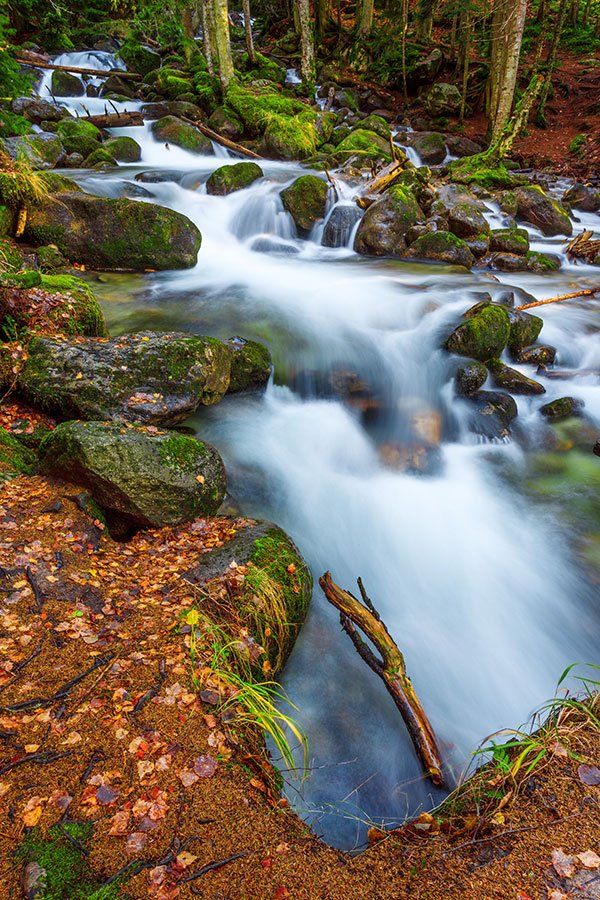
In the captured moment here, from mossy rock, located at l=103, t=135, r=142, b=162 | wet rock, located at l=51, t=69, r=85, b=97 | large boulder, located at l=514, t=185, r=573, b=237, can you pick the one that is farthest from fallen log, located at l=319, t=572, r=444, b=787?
wet rock, located at l=51, t=69, r=85, b=97

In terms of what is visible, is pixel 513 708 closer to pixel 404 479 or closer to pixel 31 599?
pixel 404 479

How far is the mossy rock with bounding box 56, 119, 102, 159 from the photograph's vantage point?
522 inches

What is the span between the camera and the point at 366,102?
22297 millimetres

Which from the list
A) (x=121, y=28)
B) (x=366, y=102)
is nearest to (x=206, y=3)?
(x=366, y=102)

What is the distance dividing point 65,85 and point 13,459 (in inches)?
844

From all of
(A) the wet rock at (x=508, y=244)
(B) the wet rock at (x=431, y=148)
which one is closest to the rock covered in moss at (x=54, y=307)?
(A) the wet rock at (x=508, y=244)

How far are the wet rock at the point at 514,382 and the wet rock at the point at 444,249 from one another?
419 centimetres

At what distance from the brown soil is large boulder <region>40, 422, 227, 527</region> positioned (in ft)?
3.70

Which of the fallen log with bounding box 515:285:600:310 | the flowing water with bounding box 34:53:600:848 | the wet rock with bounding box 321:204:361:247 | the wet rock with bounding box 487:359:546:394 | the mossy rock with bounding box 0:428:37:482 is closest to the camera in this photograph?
the flowing water with bounding box 34:53:600:848

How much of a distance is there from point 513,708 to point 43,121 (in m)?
19.2

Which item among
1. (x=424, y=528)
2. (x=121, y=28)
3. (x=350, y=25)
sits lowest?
(x=424, y=528)

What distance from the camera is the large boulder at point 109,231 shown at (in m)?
7.64

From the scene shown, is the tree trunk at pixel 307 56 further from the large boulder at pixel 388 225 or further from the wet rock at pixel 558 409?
the wet rock at pixel 558 409

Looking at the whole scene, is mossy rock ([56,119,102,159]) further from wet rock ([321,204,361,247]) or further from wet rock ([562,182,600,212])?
wet rock ([562,182,600,212])
